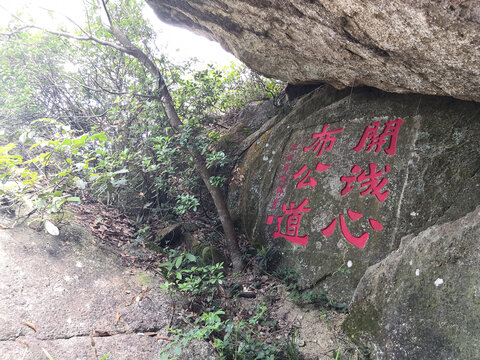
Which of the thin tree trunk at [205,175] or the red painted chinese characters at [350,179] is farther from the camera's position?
the thin tree trunk at [205,175]

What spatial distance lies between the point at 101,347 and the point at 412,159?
3.91m

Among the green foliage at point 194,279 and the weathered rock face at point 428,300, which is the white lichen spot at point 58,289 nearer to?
the green foliage at point 194,279

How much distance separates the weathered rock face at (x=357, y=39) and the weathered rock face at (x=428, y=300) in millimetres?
1370

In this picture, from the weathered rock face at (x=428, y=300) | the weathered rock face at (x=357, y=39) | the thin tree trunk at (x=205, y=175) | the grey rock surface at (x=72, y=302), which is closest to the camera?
the weathered rock face at (x=428, y=300)

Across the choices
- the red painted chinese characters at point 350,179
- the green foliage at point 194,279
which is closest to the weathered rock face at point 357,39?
the red painted chinese characters at point 350,179

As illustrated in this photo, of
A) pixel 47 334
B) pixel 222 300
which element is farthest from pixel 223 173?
pixel 47 334

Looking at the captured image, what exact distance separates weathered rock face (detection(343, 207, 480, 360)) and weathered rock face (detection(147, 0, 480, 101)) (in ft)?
4.49

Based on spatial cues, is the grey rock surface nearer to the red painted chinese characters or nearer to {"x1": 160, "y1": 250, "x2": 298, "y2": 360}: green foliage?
{"x1": 160, "y1": 250, "x2": 298, "y2": 360}: green foliage

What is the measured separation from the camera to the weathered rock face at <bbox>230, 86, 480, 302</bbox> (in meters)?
3.56

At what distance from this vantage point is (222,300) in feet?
13.6

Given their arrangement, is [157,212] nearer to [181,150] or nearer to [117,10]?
[181,150]

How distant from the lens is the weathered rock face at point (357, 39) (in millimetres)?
2600

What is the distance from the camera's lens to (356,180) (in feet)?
14.1

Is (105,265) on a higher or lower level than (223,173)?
lower
